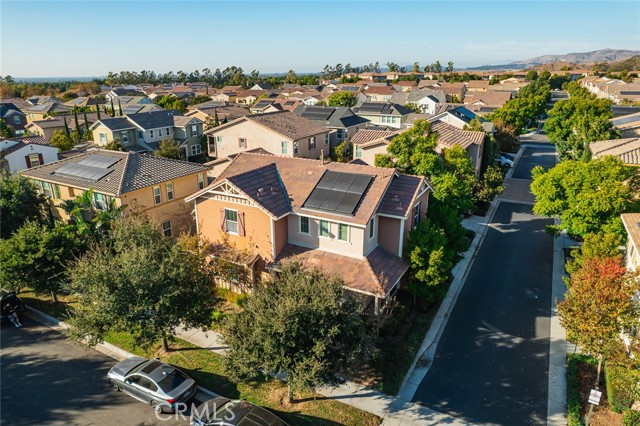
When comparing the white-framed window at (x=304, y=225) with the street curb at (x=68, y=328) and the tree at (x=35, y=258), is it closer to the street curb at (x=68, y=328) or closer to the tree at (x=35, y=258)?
the street curb at (x=68, y=328)

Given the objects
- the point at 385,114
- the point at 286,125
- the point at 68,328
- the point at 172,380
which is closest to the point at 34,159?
the point at 286,125

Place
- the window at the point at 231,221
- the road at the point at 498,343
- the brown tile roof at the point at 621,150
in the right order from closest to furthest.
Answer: the road at the point at 498,343
the window at the point at 231,221
the brown tile roof at the point at 621,150

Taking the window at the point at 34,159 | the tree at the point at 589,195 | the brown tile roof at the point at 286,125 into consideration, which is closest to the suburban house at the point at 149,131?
the window at the point at 34,159

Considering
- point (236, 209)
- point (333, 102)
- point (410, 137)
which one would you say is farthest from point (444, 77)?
point (236, 209)

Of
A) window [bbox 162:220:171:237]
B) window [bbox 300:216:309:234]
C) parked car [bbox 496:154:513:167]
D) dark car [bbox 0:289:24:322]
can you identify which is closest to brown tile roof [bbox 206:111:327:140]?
window [bbox 162:220:171:237]

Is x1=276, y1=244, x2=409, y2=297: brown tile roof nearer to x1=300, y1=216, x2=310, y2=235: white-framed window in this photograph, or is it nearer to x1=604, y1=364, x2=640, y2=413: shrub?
x1=300, y1=216, x2=310, y2=235: white-framed window

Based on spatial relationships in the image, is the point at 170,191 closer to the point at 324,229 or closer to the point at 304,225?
the point at 304,225
